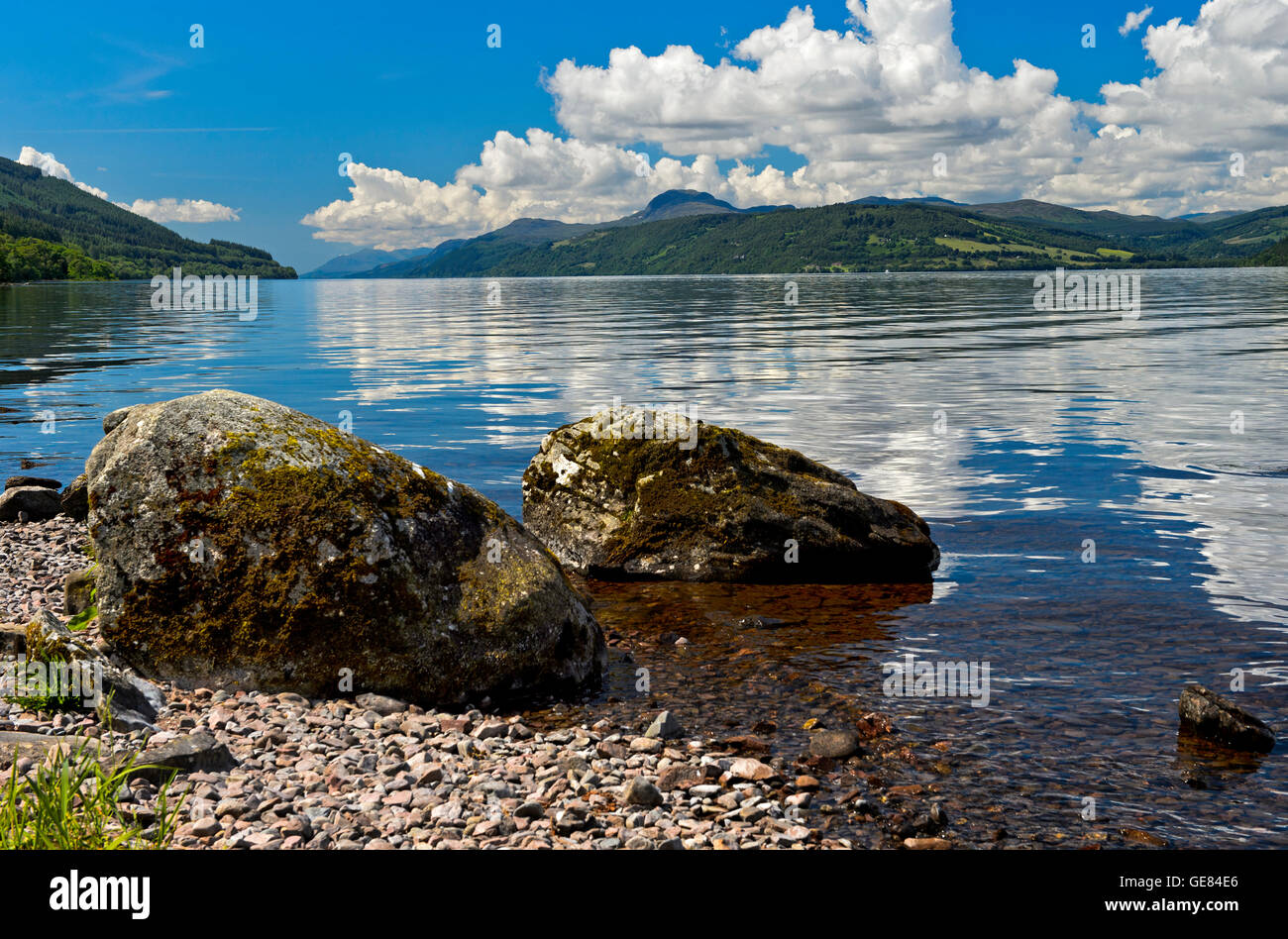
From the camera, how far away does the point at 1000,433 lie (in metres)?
27.0

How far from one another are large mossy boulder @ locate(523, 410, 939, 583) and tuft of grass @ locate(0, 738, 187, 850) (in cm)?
945

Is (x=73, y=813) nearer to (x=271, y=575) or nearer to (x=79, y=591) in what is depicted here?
(x=271, y=575)

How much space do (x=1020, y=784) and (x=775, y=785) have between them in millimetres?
2115

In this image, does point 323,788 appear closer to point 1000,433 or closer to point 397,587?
point 397,587

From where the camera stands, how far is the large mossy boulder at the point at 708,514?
15500mm

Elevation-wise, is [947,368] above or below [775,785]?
above

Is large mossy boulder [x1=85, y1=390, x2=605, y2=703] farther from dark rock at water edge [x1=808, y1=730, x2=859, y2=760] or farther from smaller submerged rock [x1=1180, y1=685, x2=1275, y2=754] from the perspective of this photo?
Result: smaller submerged rock [x1=1180, y1=685, x2=1275, y2=754]

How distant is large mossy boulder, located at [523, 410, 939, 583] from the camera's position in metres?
15.5

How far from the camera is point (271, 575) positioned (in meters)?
10.0

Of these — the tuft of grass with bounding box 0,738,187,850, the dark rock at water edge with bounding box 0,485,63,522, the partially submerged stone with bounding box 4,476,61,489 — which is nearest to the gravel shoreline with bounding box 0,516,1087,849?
the tuft of grass with bounding box 0,738,187,850

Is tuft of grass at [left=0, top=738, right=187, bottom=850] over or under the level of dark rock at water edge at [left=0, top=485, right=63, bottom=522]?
under

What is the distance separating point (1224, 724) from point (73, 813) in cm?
951
